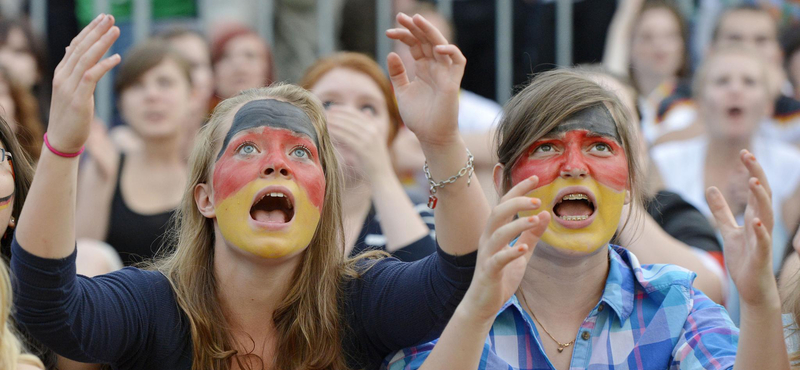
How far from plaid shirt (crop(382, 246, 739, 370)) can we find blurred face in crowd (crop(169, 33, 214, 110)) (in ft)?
9.67

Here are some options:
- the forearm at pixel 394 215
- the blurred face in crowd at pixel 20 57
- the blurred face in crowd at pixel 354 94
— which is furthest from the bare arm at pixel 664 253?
the blurred face in crowd at pixel 20 57

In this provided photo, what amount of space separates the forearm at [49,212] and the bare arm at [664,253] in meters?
1.99

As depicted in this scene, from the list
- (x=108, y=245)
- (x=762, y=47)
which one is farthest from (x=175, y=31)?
(x=762, y=47)

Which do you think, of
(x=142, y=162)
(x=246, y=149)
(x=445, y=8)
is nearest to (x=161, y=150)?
(x=142, y=162)

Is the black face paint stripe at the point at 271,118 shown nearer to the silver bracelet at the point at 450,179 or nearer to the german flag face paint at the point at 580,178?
the silver bracelet at the point at 450,179

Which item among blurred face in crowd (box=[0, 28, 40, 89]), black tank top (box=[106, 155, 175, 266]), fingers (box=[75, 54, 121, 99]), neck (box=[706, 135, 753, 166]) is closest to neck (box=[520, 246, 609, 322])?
fingers (box=[75, 54, 121, 99])

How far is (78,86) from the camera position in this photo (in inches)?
87.0

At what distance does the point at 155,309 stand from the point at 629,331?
1.27m

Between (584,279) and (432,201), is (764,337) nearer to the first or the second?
(584,279)

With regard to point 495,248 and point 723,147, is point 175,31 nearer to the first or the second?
point 723,147

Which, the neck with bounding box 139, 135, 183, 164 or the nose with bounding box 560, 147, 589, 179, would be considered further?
the neck with bounding box 139, 135, 183, 164

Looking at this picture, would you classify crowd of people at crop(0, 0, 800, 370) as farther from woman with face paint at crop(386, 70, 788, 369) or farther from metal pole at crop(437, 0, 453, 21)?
metal pole at crop(437, 0, 453, 21)

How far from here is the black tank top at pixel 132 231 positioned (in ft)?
13.8

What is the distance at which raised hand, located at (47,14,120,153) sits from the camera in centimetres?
221
